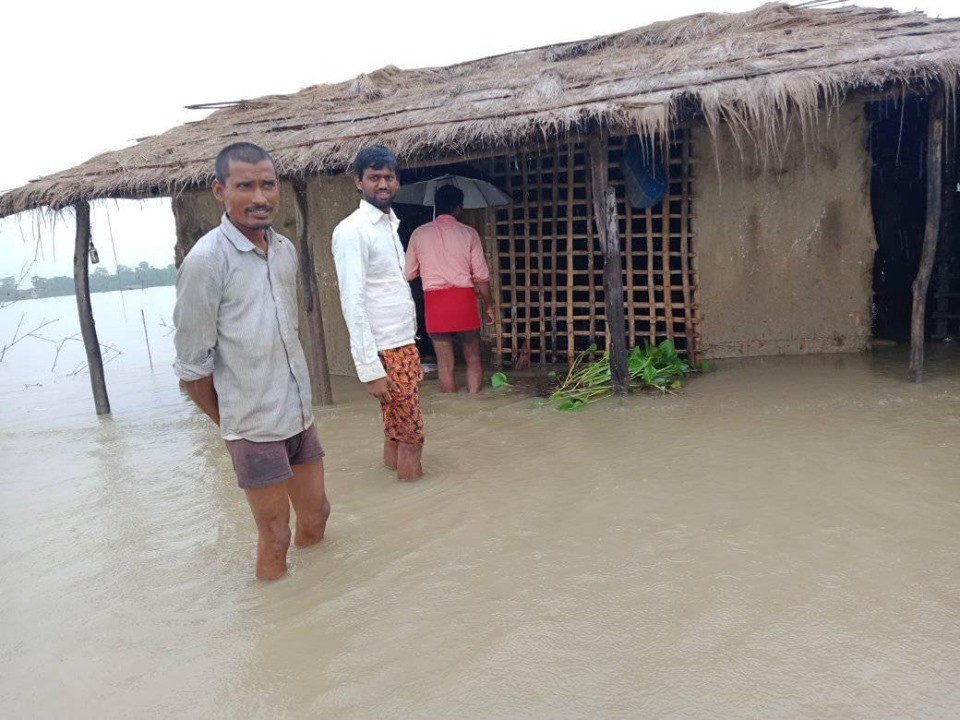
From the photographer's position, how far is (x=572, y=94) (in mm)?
5164

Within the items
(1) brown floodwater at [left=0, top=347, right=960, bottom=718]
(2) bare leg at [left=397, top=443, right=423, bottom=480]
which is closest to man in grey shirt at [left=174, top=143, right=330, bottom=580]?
(1) brown floodwater at [left=0, top=347, right=960, bottom=718]

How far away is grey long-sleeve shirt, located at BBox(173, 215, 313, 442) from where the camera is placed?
230 centimetres

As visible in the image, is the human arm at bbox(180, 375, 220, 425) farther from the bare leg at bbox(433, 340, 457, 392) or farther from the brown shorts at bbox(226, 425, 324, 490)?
the bare leg at bbox(433, 340, 457, 392)

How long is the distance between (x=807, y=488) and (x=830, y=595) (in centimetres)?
99

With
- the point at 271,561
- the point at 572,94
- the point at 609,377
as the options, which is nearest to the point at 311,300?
the point at 609,377

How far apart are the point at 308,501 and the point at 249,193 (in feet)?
4.05

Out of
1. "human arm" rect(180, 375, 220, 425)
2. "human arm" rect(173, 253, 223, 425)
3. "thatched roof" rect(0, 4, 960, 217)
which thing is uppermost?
"thatched roof" rect(0, 4, 960, 217)

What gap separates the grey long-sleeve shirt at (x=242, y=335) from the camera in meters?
2.30

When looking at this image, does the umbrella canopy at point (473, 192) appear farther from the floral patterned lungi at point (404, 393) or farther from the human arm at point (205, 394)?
the human arm at point (205, 394)

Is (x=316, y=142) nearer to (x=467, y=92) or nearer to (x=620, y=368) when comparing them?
(x=467, y=92)

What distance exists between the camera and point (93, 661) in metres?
2.35

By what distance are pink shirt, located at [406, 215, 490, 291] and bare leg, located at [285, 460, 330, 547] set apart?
282cm

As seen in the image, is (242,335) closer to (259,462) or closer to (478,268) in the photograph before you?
(259,462)

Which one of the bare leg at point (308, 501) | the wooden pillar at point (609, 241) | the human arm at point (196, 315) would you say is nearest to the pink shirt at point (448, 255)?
the wooden pillar at point (609, 241)
